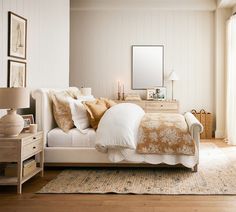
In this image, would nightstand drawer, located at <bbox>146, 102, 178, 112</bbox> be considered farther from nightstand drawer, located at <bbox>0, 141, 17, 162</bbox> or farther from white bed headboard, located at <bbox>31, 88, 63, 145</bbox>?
nightstand drawer, located at <bbox>0, 141, 17, 162</bbox>

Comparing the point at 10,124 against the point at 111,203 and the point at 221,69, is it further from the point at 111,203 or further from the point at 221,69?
the point at 221,69

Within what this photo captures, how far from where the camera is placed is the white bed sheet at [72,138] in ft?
13.1

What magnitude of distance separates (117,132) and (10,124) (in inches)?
49.0

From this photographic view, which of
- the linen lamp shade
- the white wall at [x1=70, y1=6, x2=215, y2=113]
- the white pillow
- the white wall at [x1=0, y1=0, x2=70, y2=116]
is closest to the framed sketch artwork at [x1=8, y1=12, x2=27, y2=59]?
the white wall at [x1=0, y1=0, x2=70, y2=116]

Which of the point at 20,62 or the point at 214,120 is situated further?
the point at 214,120

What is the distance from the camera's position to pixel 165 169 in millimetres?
4039

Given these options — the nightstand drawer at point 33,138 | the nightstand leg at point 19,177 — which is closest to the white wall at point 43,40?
the nightstand drawer at point 33,138

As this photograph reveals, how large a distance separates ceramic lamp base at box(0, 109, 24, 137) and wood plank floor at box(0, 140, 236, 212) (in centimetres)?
62

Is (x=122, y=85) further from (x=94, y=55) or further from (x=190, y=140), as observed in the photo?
(x=190, y=140)

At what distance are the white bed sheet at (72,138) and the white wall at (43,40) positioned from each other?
0.85 metres

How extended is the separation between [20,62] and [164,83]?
3.79 metres

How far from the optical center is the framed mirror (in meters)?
6.96

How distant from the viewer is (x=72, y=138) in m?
4.01

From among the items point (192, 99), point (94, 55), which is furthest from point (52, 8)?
point (192, 99)
